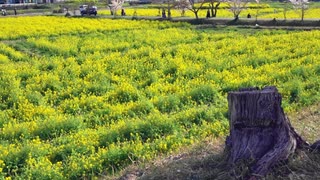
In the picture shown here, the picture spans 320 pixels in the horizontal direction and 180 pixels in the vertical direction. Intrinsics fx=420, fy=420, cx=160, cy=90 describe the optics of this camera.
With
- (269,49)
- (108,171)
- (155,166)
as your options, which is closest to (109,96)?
(108,171)

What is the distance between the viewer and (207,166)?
5.37m

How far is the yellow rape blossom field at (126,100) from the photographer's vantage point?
727 centimetres

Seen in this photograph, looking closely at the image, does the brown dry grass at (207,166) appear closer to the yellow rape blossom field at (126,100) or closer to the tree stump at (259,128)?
the tree stump at (259,128)

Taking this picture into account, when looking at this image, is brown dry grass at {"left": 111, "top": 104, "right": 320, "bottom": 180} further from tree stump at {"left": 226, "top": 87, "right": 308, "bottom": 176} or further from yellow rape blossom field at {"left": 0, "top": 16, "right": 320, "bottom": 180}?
yellow rape blossom field at {"left": 0, "top": 16, "right": 320, "bottom": 180}

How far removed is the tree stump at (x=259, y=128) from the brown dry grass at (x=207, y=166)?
140 millimetres

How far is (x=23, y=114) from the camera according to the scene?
10492mm

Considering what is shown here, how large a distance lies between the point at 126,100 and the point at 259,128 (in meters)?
6.72

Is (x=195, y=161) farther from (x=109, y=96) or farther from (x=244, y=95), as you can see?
(x=109, y=96)

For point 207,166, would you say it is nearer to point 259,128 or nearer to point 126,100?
point 259,128

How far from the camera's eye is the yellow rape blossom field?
23.9 ft

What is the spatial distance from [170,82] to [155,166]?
7.67m

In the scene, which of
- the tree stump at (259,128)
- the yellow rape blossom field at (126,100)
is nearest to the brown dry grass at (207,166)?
the tree stump at (259,128)

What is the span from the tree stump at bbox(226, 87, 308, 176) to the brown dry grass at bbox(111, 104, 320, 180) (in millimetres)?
140

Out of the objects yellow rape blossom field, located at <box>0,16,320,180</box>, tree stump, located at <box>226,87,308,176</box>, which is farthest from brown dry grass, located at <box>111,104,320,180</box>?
yellow rape blossom field, located at <box>0,16,320,180</box>
